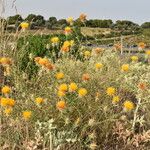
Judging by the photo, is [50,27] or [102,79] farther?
[50,27]

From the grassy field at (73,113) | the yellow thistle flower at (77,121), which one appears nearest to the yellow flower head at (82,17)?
the grassy field at (73,113)

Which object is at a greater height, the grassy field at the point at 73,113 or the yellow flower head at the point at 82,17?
the yellow flower head at the point at 82,17

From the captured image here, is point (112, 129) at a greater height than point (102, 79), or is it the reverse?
point (102, 79)

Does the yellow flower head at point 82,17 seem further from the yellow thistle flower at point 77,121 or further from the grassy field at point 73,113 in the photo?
the yellow thistle flower at point 77,121

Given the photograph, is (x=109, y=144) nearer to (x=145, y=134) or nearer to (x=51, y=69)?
(x=145, y=134)

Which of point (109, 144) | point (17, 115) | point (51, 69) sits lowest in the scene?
point (109, 144)

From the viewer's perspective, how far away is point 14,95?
6.56 m

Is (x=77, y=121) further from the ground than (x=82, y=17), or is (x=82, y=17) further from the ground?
(x=82, y=17)

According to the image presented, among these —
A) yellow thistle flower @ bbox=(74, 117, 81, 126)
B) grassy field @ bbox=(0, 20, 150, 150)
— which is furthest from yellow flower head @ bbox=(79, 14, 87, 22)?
yellow thistle flower @ bbox=(74, 117, 81, 126)

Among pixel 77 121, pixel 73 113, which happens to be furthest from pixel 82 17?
pixel 77 121

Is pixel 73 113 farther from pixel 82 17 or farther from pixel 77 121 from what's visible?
pixel 82 17

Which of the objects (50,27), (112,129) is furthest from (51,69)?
(50,27)

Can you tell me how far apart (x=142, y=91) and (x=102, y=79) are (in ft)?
2.36

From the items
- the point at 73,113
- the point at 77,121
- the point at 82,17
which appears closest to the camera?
the point at 77,121
